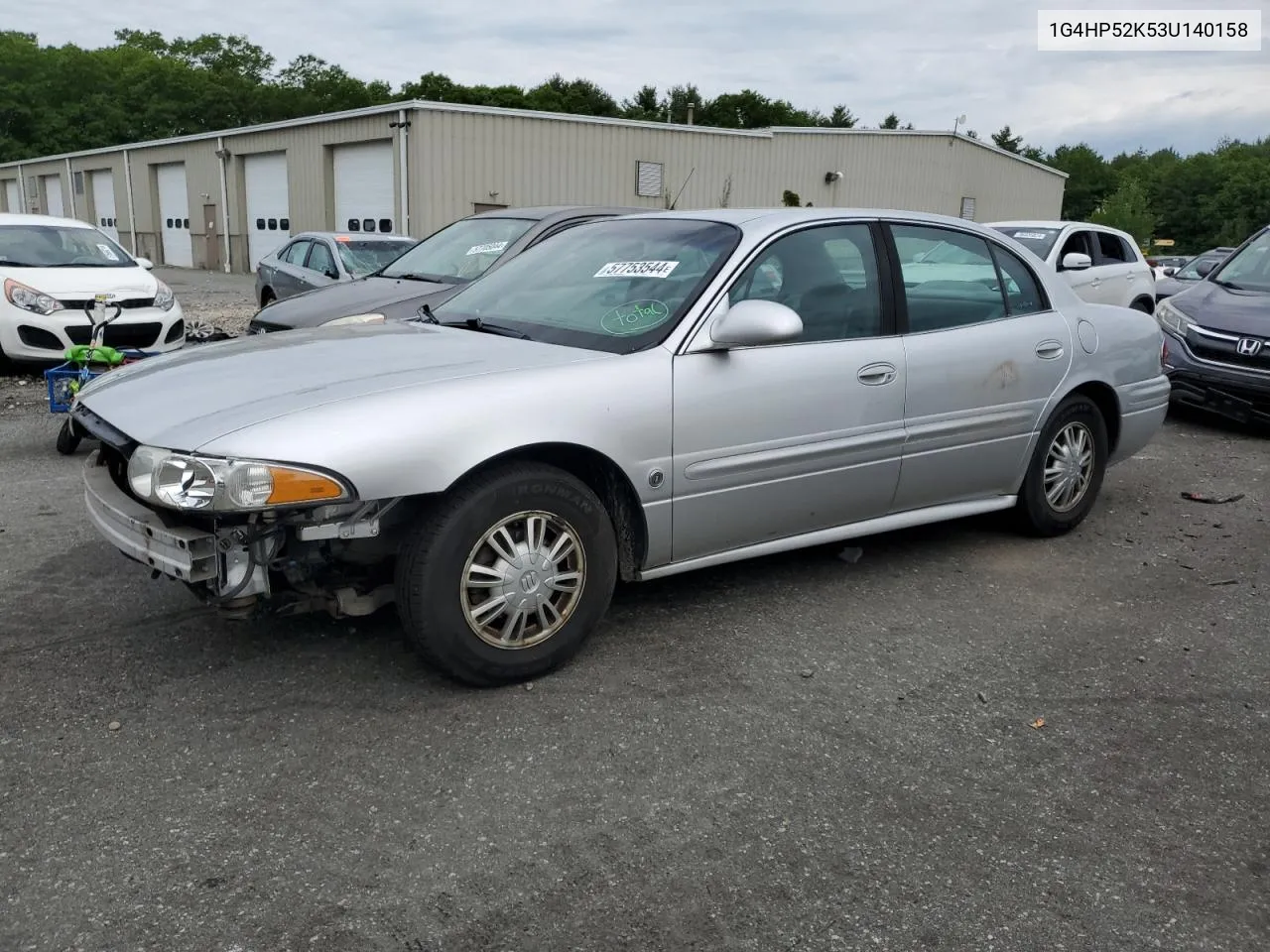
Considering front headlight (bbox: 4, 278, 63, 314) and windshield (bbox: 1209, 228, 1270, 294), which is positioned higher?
windshield (bbox: 1209, 228, 1270, 294)

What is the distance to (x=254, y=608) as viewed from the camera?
319 centimetres

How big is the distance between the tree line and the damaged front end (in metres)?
53.3

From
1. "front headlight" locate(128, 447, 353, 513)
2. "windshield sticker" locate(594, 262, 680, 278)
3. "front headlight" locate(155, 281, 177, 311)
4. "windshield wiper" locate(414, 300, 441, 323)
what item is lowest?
"front headlight" locate(128, 447, 353, 513)

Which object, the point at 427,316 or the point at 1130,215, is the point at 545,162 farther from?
Answer: the point at 1130,215

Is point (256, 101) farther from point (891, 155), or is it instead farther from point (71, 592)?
point (71, 592)

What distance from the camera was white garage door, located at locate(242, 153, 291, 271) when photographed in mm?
27797

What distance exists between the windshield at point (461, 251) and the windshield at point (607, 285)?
3.56 m

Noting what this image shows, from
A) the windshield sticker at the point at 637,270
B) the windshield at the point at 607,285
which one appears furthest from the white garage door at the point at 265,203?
the windshield sticker at the point at 637,270

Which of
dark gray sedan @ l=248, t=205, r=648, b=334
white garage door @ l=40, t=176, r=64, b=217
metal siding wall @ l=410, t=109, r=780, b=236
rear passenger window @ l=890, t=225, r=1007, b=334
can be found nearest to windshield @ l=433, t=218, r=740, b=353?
rear passenger window @ l=890, t=225, r=1007, b=334

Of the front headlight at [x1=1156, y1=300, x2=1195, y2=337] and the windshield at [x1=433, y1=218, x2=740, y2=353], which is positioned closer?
the windshield at [x1=433, y1=218, x2=740, y2=353]

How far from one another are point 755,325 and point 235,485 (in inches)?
69.4

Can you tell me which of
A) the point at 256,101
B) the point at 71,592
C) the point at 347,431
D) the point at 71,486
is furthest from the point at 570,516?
the point at 256,101

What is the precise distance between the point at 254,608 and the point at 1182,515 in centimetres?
502

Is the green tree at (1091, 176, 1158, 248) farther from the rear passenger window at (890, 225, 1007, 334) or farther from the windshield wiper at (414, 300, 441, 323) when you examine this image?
the windshield wiper at (414, 300, 441, 323)
